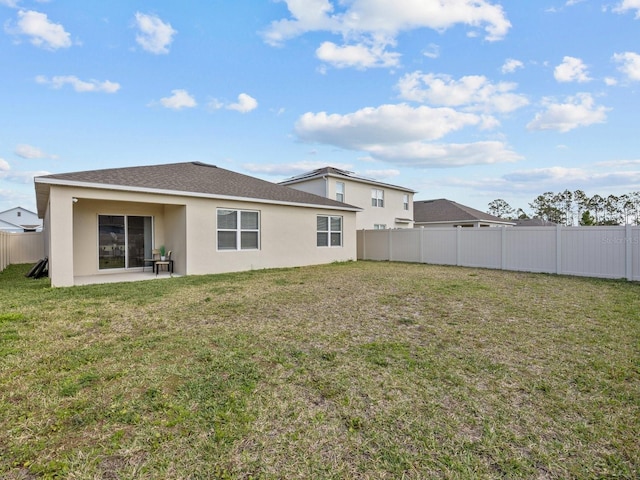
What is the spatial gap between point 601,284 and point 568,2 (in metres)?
8.33

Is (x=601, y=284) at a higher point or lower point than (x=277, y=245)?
lower

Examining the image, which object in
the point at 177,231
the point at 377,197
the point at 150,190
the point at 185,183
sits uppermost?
the point at 377,197

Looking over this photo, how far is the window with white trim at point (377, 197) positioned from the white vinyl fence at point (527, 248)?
5.52 meters

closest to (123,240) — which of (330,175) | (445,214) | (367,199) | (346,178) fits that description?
(330,175)

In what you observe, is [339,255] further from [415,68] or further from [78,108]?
[78,108]

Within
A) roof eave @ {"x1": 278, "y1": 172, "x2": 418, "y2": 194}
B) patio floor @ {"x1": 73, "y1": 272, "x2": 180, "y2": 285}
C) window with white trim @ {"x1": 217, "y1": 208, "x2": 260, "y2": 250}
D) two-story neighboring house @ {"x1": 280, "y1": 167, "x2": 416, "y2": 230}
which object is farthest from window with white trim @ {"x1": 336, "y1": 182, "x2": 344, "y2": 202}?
patio floor @ {"x1": 73, "y1": 272, "x2": 180, "y2": 285}

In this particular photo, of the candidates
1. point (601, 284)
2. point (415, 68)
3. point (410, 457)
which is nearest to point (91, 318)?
point (410, 457)

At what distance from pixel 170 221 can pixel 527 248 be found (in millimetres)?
13398

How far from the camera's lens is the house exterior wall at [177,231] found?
853 centimetres

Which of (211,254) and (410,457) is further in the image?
(211,254)

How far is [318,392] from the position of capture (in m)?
3.02

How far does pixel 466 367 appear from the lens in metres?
3.55

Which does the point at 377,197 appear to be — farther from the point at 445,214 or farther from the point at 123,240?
the point at 123,240

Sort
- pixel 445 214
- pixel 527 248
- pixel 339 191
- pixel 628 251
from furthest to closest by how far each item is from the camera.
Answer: pixel 445 214 < pixel 339 191 < pixel 527 248 < pixel 628 251
